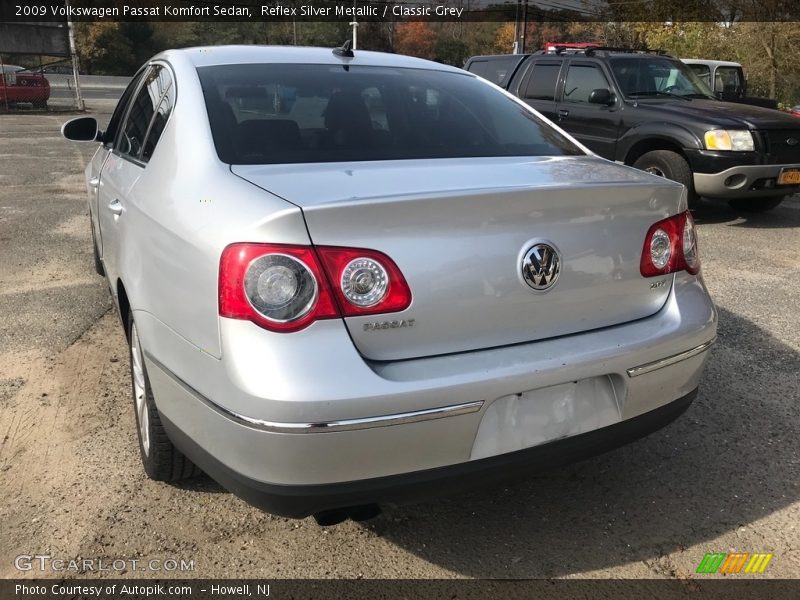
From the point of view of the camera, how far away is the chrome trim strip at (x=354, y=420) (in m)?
1.78

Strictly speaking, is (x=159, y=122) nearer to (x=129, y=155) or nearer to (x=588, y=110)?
(x=129, y=155)

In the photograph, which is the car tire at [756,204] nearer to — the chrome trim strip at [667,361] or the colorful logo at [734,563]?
the chrome trim strip at [667,361]

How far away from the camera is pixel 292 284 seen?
182 cm

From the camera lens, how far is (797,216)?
8359 millimetres

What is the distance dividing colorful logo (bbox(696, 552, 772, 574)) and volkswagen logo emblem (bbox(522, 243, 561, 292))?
1.13m

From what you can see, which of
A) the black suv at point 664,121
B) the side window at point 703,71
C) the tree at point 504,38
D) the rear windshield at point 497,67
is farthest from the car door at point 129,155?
the tree at point 504,38

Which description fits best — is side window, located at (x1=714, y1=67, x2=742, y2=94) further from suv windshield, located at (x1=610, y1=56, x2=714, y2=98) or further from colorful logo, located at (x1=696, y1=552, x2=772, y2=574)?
colorful logo, located at (x1=696, y1=552, x2=772, y2=574)

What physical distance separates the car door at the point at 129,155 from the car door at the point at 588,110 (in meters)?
5.94

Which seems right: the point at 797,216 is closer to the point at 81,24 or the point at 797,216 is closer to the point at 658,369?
the point at 658,369

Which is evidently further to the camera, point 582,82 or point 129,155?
point 582,82

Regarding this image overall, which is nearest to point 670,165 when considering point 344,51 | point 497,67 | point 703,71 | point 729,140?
point 729,140

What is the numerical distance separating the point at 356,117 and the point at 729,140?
572 centimetres

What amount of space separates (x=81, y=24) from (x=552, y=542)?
5660 cm

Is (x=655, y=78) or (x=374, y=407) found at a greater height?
(x=655, y=78)
